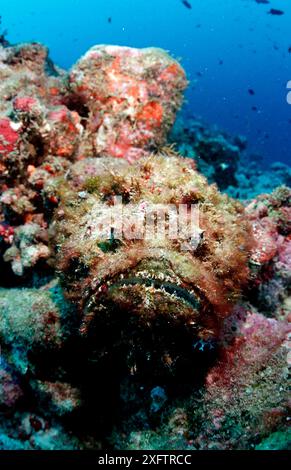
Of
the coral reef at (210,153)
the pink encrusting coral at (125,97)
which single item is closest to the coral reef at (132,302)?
the pink encrusting coral at (125,97)

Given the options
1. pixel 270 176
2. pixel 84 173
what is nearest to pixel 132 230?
pixel 84 173

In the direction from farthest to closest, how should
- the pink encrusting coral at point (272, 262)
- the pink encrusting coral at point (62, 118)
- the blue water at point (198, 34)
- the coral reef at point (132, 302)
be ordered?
the blue water at point (198, 34), the pink encrusting coral at point (62, 118), the pink encrusting coral at point (272, 262), the coral reef at point (132, 302)

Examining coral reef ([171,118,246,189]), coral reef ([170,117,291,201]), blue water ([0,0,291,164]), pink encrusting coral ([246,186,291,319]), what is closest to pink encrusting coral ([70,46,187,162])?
pink encrusting coral ([246,186,291,319])

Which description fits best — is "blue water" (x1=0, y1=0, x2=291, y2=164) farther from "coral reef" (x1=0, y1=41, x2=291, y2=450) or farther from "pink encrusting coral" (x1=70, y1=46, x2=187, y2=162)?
"coral reef" (x1=0, y1=41, x2=291, y2=450)

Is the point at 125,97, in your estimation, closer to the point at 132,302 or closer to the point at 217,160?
the point at 132,302

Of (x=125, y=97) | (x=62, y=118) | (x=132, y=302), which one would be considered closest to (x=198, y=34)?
(x=125, y=97)

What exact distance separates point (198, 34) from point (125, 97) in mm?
176836

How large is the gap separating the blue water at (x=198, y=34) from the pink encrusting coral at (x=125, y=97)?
118 metres

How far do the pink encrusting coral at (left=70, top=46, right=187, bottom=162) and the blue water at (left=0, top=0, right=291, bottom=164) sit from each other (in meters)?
118

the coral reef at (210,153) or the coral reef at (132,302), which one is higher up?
the coral reef at (210,153)

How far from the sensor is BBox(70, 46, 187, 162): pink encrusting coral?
8352 millimetres

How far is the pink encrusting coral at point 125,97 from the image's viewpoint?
8352 millimetres

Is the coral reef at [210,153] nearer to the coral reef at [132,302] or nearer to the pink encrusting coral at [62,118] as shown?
the pink encrusting coral at [62,118]

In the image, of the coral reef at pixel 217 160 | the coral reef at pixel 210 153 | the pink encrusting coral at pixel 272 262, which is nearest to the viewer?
the pink encrusting coral at pixel 272 262
